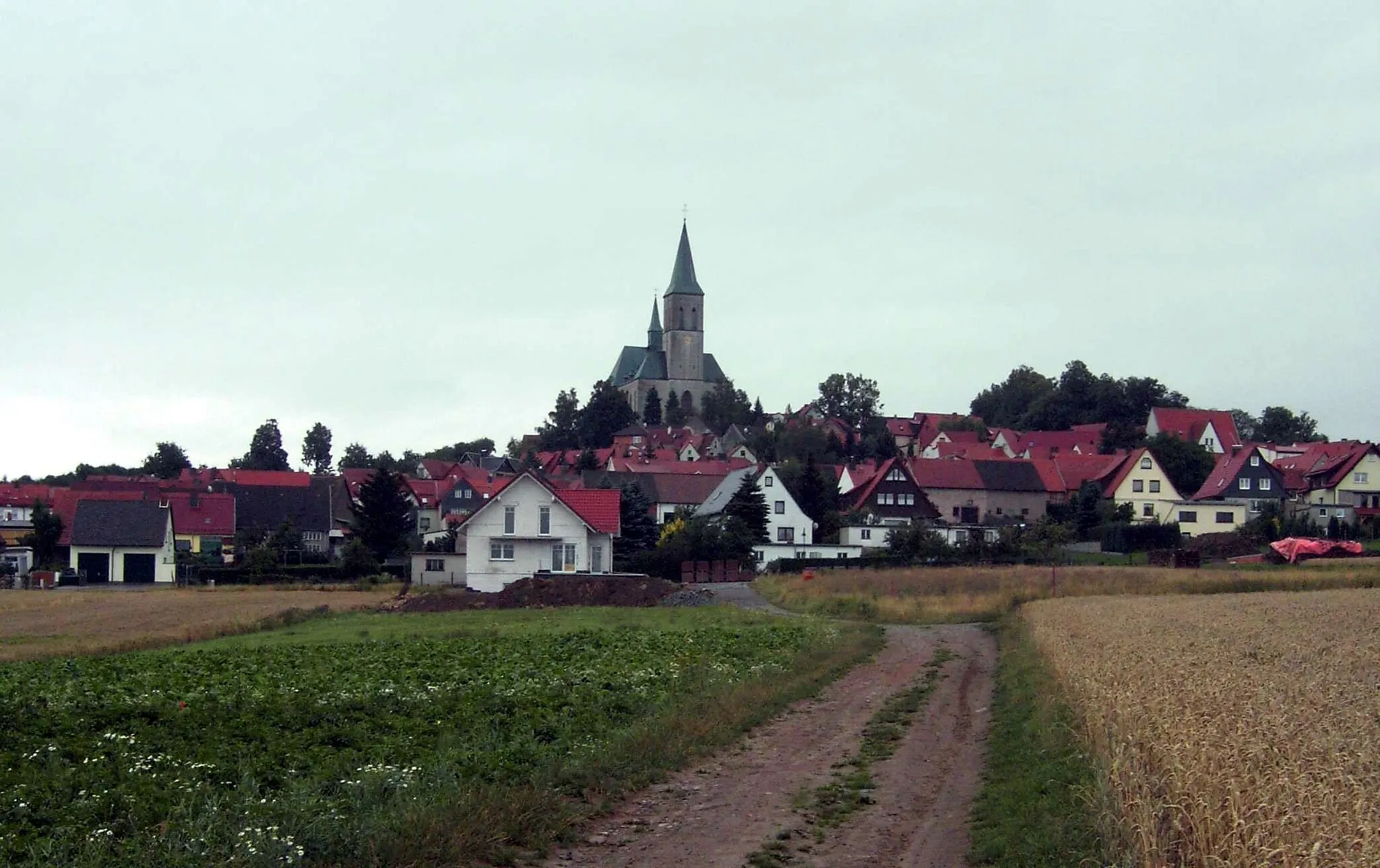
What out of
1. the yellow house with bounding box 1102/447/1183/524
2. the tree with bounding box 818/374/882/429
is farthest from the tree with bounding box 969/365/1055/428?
the yellow house with bounding box 1102/447/1183/524

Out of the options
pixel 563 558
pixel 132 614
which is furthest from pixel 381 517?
pixel 132 614

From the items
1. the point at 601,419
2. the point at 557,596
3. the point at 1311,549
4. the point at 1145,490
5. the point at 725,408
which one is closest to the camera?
the point at 557,596

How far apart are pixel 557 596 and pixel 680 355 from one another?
446 ft

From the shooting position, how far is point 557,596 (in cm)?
5247

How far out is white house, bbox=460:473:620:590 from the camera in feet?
210

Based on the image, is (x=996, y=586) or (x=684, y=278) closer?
(x=996, y=586)

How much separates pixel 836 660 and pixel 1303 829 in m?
21.0

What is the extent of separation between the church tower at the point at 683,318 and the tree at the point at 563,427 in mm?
Result: 23881

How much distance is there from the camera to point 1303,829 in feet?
25.8

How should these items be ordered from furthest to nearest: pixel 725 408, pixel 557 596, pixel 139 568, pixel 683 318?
1. pixel 683 318
2. pixel 725 408
3. pixel 139 568
4. pixel 557 596

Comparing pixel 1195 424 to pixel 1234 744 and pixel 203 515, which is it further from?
pixel 1234 744

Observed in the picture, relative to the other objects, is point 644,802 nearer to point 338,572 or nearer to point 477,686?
point 477,686

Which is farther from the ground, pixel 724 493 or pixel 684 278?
pixel 684 278

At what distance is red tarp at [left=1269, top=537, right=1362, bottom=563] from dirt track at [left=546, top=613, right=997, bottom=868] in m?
44.4
